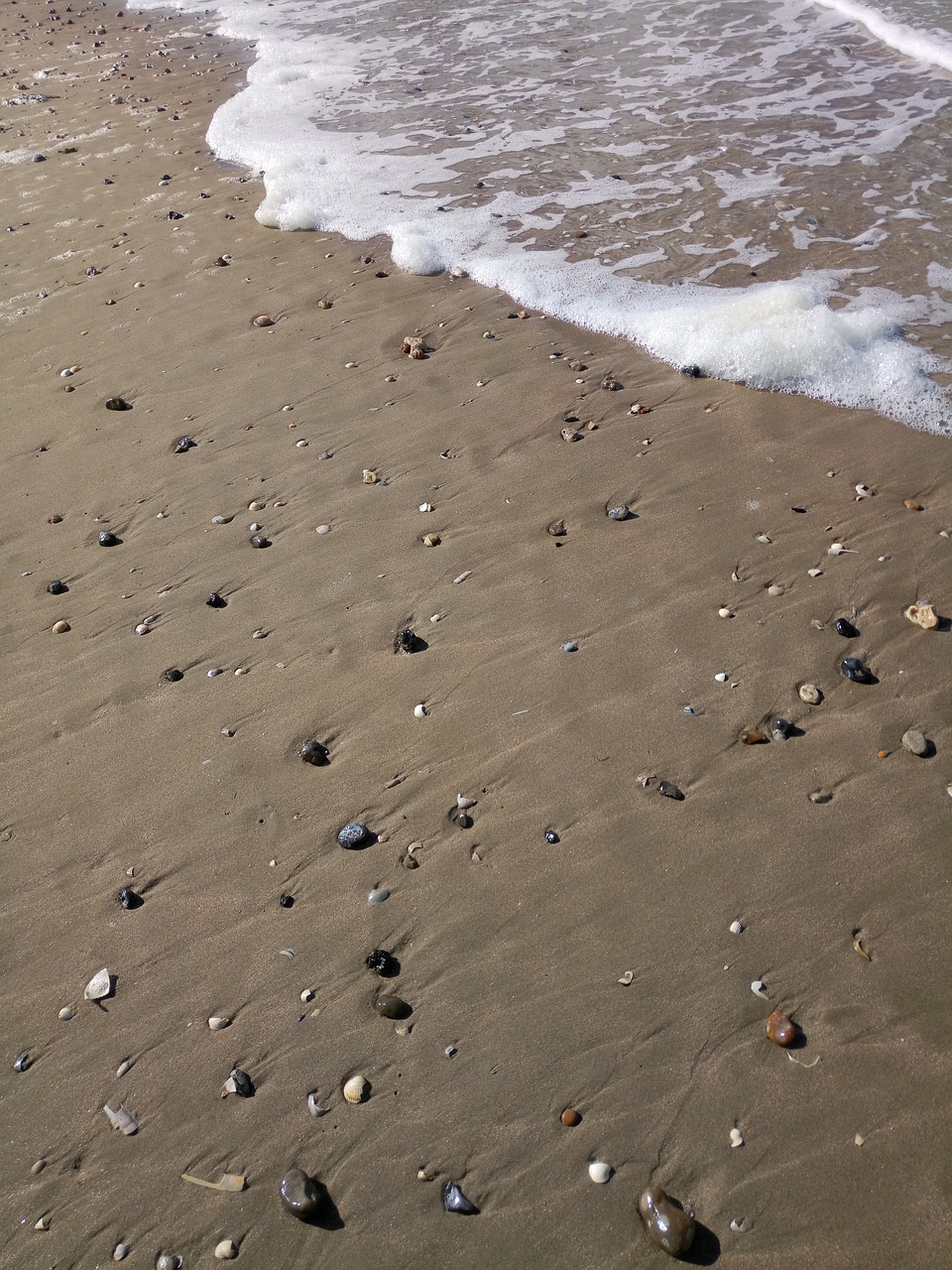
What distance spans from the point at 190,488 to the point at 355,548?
1.04 m

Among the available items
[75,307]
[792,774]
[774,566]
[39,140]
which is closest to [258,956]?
[792,774]

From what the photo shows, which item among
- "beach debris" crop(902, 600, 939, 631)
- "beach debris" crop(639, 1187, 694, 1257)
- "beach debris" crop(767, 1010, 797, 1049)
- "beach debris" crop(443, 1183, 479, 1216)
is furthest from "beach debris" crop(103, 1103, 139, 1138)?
"beach debris" crop(902, 600, 939, 631)

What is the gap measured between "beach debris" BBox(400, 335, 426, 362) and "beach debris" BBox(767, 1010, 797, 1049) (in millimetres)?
3962

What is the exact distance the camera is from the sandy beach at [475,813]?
2225 mm

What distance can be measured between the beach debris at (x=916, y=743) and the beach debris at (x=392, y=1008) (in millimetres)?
1802

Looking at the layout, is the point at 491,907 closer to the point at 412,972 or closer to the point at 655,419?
the point at 412,972

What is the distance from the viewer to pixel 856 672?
3.21 m

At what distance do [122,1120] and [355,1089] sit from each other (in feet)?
2.04

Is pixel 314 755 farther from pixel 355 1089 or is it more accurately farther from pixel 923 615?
pixel 923 615

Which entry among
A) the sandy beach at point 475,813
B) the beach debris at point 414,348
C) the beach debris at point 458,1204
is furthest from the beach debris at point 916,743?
the beach debris at point 414,348

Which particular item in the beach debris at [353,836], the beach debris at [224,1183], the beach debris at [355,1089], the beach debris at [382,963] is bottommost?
the beach debris at [224,1183]

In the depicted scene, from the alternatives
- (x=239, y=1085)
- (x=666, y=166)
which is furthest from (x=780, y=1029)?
(x=666, y=166)

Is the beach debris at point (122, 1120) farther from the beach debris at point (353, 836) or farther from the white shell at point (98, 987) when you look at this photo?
the beach debris at point (353, 836)

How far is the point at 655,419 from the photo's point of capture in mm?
4559
